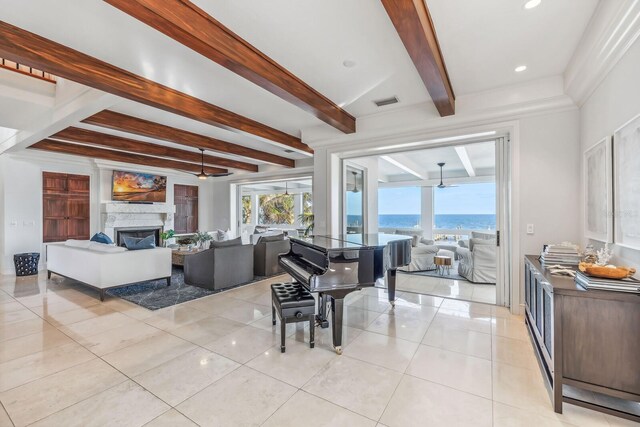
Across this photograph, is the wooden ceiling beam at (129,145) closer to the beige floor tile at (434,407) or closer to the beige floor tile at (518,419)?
the beige floor tile at (434,407)

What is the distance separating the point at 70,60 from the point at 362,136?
3689 mm

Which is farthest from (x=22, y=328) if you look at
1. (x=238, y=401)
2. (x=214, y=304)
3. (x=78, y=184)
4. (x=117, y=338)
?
(x=78, y=184)

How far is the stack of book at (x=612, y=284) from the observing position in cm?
177

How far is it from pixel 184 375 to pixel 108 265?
2.89 meters

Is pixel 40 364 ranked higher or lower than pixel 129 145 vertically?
lower

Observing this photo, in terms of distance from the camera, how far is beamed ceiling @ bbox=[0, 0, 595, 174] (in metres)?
2.10

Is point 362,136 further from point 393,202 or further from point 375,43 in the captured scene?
point 393,202

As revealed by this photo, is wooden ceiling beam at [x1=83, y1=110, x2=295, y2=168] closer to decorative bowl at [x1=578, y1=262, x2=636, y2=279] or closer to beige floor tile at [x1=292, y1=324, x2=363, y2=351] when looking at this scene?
beige floor tile at [x1=292, y1=324, x2=363, y2=351]

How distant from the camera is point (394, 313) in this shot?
12.3ft

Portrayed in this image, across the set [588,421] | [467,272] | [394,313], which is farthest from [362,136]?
[588,421]

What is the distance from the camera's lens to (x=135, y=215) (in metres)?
8.16

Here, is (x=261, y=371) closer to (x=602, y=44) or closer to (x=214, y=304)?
(x=214, y=304)

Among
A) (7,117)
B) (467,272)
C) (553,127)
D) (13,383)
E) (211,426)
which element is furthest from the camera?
(467,272)

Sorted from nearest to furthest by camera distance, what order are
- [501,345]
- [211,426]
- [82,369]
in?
[211,426]
[82,369]
[501,345]
